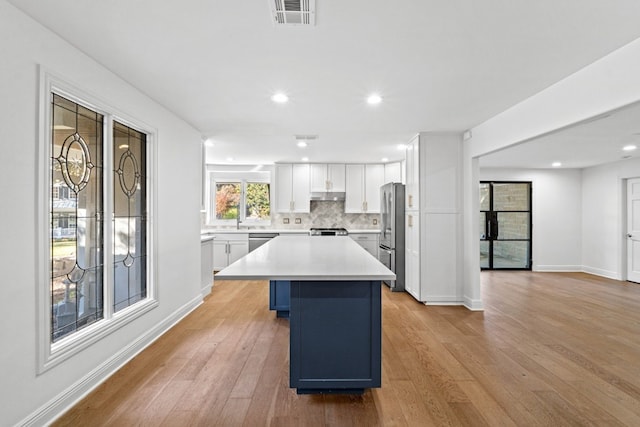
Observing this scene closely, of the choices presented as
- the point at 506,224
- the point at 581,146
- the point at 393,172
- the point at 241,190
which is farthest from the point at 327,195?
the point at 581,146

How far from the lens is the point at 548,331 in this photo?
335 centimetres

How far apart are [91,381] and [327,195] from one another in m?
4.98

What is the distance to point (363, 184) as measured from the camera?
6.74 m

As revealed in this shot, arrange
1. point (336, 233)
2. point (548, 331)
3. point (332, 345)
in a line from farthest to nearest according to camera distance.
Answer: point (336, 233), point (548, 331), point (332, 345)

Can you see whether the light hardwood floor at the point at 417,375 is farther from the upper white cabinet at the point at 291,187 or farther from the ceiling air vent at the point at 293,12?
the upper white cabinet at the point at 291,187

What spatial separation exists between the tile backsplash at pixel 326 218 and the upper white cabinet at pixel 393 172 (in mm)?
935

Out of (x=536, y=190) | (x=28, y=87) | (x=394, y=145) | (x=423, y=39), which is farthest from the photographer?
(x=536, y=190)

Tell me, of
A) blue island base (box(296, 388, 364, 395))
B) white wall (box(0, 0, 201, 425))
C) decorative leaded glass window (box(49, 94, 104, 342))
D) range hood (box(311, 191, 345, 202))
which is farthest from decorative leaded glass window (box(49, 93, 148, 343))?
range hood (box(311, 191, 345, 202))

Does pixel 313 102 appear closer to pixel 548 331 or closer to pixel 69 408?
pixel 69 408

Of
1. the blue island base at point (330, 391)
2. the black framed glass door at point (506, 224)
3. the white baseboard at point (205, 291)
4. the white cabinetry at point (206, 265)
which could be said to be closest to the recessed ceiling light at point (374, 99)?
the blue island base at point (330, 391)

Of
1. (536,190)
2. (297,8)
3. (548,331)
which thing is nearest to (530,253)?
(536,190)

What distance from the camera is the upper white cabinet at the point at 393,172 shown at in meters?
6.51

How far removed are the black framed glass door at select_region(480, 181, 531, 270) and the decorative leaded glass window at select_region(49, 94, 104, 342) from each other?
696cm

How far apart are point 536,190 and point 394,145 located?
4.02m
